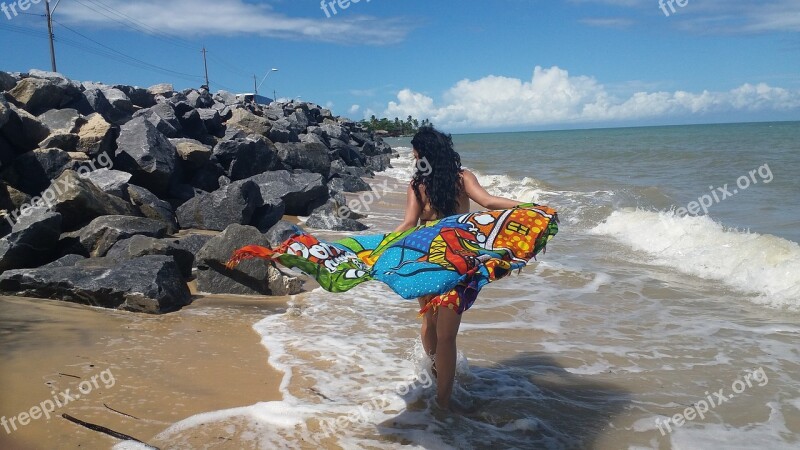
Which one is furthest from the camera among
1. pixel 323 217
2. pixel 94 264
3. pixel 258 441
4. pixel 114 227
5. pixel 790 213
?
pixel 790 213

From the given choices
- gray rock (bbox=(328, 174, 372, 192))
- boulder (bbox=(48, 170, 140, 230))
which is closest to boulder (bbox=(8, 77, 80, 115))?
boulder (bbox=(48, 170, 140, 230))

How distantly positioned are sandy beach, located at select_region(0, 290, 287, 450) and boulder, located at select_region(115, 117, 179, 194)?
15.8 ft

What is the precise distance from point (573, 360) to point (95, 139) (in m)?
8.07

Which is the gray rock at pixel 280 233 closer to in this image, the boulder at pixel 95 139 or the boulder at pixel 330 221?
the boulder at pixel 330 221

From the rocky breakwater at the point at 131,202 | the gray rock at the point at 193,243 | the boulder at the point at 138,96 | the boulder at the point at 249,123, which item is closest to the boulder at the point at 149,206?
the rocky breakwater at the point at 131,202

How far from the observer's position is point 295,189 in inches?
466

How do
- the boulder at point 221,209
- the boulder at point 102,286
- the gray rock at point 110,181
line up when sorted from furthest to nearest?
the boulder at point 221,209 → the gray rock at point 110,181 → the boulder at point 102,286

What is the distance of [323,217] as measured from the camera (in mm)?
11289

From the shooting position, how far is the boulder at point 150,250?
21.6 ft

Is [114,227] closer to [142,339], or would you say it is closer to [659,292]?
[142,339]

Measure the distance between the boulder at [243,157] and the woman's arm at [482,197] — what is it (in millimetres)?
9655

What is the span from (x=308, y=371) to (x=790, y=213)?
38.7ft

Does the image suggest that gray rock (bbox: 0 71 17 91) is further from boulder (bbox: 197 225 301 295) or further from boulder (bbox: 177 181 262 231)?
boulder (bbox: 197 225 301 295)

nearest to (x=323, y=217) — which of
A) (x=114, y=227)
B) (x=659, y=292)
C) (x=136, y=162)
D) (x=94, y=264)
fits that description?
(x=136, y=162)
